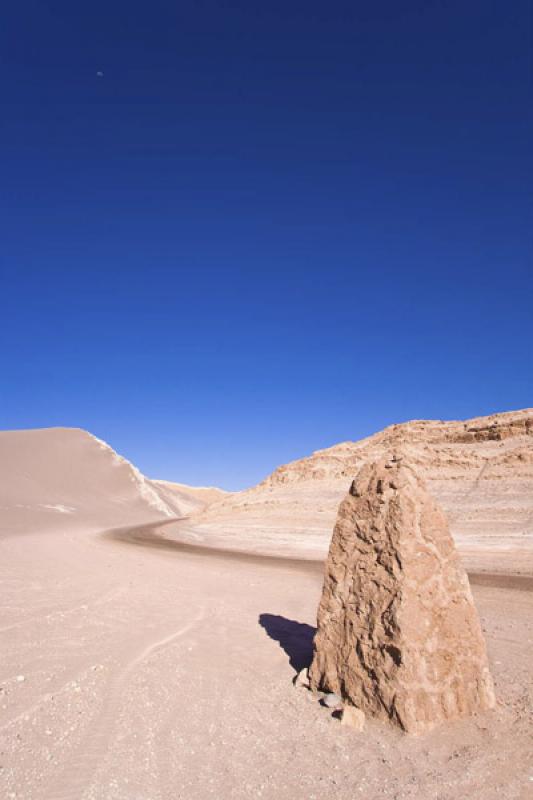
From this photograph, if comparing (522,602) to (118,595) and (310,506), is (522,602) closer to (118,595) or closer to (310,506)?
(118,595)

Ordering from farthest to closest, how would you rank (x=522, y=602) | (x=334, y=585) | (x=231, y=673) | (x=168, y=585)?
(x=168, y=585) → (x=522, y=602) → (x=231, y=673) → (x=334, y=585)

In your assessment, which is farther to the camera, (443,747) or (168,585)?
(168,585)

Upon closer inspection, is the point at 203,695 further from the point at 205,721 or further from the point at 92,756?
the point at 92,756

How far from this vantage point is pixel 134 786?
133 inches

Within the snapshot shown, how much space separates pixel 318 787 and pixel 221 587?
27.9 ft

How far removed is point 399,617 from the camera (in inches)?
174

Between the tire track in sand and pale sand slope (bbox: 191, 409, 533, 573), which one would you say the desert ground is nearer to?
the tire track in sand

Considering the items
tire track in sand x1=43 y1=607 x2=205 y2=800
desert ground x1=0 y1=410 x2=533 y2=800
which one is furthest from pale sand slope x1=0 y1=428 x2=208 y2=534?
tire track in sand x1=43 y1=607 x2=205 y2=800

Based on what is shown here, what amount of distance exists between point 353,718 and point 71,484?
62736mm

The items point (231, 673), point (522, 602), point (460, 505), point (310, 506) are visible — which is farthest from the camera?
point (310, 506)

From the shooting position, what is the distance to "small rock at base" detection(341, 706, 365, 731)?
13.9 ft

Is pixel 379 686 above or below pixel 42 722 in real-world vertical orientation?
above

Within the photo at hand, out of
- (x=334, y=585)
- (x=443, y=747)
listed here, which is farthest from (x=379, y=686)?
(x=334, y=585)

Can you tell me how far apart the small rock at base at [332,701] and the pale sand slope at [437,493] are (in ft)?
41.1
